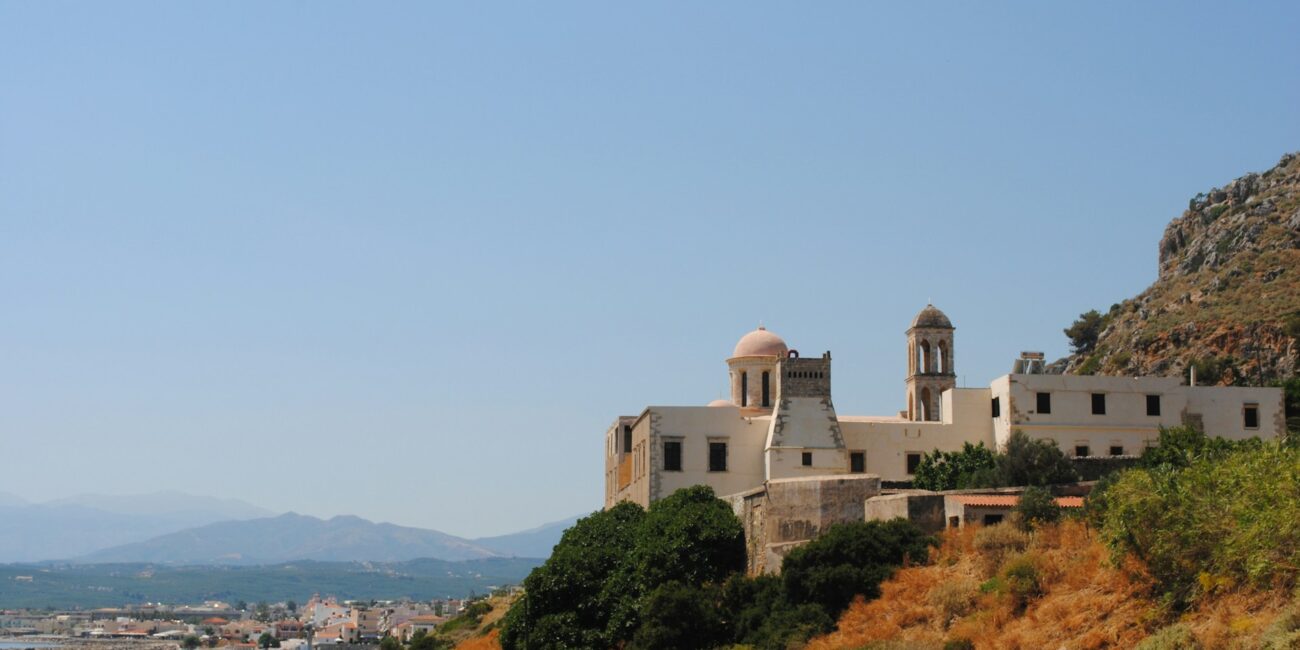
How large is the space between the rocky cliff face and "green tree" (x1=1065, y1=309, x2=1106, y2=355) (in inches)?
38.5

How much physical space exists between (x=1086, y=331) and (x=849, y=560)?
6095cm

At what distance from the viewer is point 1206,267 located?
Result: 84.1 m

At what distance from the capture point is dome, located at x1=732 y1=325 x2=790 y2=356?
52.1m

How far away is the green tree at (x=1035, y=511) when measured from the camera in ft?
112

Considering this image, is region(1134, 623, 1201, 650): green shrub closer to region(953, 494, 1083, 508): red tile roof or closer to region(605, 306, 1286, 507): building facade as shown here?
region(953, 494, 1083, 508): red tile roof

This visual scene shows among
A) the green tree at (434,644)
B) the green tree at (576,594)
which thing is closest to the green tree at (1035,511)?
the green tree at (576,594)

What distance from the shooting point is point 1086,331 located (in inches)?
3612

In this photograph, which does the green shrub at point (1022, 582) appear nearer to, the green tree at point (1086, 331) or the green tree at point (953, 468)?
the green tree at point (953, 468)

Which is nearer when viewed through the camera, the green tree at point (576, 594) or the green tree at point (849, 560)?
the green tree at point (849, 560)

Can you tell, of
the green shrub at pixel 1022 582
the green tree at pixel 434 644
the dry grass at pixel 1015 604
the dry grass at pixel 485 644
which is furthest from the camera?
the green tree at pixel 434 644

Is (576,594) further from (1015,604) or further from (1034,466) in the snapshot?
(1015,604)

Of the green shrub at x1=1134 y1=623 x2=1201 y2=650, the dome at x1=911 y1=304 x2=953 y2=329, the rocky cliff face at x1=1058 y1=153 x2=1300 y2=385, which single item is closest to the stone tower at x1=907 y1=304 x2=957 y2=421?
the dome at x1=911 y1=304 x2=953 y2=329

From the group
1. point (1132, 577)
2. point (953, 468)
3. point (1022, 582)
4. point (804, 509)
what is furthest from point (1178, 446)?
point (1132, 577)

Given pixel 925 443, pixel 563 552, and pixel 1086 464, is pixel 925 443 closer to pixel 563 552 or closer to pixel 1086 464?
pixel 1086 464
